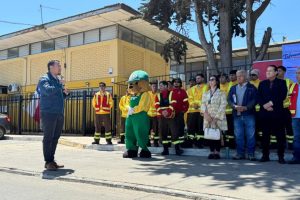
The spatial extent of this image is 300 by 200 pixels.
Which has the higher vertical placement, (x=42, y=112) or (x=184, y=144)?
(x=42, y=112)

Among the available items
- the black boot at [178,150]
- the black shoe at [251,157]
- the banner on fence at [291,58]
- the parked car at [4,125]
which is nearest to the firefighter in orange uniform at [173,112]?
the black boot at [178,150]

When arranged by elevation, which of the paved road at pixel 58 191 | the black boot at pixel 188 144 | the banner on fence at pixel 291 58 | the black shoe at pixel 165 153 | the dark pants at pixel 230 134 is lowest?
the paved road at pixel 58 191

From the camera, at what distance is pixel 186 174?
25.2ft

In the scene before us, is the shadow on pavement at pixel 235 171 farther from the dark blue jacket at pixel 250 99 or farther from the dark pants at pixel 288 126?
the dark blue jacket at pixel 250 99

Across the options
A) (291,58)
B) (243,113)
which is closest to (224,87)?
(243,113)

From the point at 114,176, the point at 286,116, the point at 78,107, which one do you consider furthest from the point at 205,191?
the point at 78,107

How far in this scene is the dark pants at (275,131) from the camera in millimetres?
8750

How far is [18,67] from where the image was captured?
23.6 m

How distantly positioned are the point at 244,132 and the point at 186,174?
2335 millimetres

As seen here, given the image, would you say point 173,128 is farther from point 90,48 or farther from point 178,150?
point 90,48

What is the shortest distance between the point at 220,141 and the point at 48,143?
398cm

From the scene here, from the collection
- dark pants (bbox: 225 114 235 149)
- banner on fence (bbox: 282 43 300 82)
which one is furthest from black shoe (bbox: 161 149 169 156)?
banner on fence (bbox: 282 43 300 82)

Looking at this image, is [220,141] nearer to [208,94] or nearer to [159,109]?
[208,94]

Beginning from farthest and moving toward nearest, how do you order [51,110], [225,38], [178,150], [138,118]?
1. [225,38]
2. [178,150]
3. [138,118]
4. [51,110]
